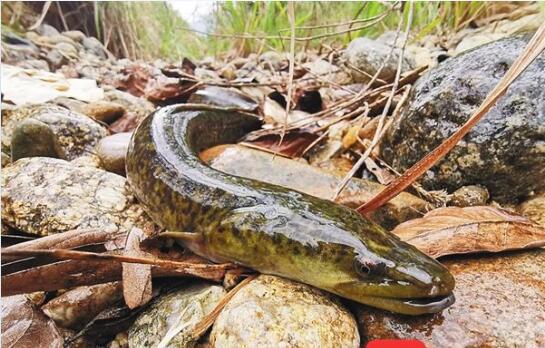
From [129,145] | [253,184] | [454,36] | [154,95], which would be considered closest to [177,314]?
[253,184]

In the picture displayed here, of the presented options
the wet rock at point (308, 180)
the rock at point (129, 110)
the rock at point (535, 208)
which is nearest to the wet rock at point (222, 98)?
the rock at point (129, 110)

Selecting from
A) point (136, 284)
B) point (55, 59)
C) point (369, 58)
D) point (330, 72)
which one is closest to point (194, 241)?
point (136, 284)

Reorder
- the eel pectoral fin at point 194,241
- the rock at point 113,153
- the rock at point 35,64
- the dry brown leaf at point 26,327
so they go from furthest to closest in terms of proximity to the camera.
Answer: the rock at point 35,64 → the rock at point 113,153 → the eel pectoral fin at point 194,241 → the dry brown leaf at point 26,327

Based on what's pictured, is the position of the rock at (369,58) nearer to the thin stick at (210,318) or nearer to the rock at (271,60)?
the rock at (271,60)

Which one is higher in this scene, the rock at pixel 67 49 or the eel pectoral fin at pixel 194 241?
the eel pectoral fin at pixel 194 241

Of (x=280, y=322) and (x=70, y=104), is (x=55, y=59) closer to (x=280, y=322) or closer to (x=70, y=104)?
(x=70, y=104)

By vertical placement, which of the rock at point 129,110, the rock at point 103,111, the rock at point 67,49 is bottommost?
the rock at point 67,49

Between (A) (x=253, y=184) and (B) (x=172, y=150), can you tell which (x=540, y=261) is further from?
(B) (x=172, y=150)

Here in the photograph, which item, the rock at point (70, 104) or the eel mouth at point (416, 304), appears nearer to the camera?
the eel mouth at point (416, 304)
